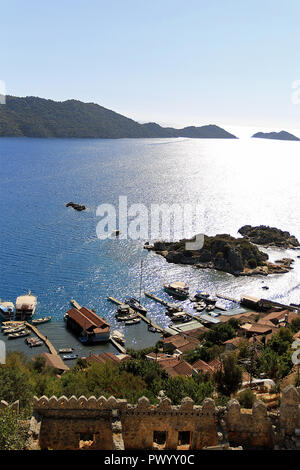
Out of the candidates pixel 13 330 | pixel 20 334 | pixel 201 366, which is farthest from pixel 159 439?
pixel 13 330

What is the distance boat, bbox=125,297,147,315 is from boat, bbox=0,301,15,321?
14347mm

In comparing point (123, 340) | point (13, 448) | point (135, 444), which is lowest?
point (123, 340)

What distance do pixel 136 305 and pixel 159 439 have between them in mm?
39031

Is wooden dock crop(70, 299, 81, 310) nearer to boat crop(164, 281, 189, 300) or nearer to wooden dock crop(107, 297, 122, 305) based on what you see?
wooden dock crop(107, 297, 122, 305)

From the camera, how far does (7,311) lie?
50031mm

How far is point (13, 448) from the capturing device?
12906 millimetres

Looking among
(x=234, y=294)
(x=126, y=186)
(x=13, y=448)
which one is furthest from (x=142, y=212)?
(x=13, y=448)

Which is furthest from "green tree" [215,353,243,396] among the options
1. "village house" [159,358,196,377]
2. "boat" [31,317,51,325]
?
"boat" [31,317,51,325]

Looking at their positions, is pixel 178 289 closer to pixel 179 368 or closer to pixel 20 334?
pixel 20 334

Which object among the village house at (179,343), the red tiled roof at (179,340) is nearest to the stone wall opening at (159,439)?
the village house at (179,343)

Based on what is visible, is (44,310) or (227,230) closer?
(44,310)

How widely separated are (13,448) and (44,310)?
41719 millimetres

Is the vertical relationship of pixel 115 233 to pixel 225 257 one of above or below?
above

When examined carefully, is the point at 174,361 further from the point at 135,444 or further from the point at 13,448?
the point at 13,448
